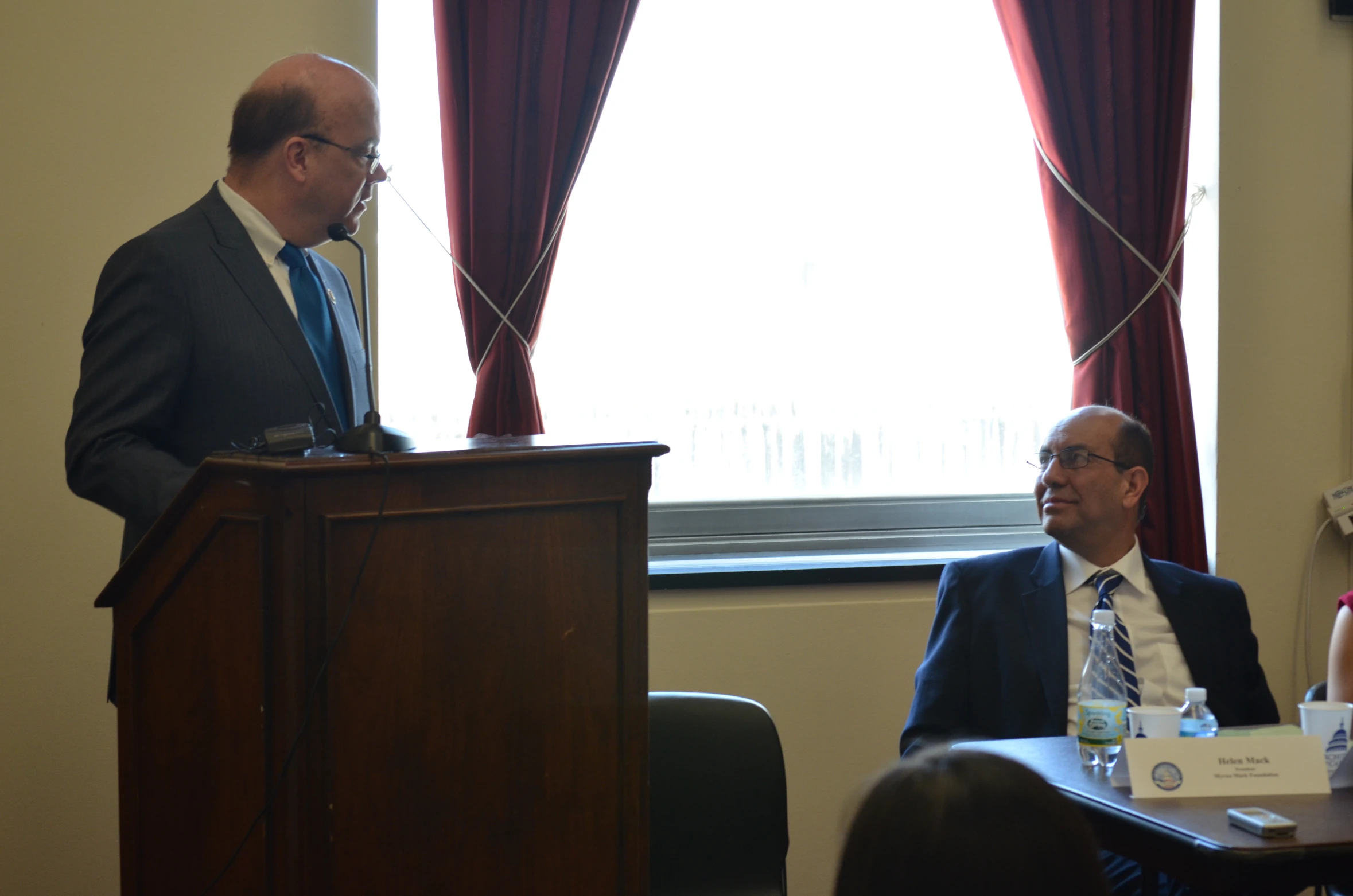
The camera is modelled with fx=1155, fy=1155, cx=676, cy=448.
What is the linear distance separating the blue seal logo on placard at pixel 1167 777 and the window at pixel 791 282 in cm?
180

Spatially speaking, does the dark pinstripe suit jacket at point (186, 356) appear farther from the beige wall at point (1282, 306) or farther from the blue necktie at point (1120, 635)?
the beige wall at point (1282, 306)

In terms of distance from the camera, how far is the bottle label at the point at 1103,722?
1804mm

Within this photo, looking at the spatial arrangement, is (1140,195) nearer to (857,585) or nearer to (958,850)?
(857,585)

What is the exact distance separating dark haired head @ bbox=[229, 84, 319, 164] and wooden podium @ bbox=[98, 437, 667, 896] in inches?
32.4

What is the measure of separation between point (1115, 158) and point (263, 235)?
2.53 m

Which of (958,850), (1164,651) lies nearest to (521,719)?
(958,850)

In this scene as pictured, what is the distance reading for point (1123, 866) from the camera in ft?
7.08

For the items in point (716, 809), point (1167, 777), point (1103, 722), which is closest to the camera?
point (1167, 777)

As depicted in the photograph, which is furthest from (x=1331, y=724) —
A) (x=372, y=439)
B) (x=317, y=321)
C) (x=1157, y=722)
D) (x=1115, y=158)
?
(x=1115, y=158)

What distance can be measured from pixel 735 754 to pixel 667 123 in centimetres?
194

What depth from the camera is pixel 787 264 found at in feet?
11.4

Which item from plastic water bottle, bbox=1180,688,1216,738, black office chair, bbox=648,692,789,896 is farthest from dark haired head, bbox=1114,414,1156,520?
black office chair, bbox=648,692,789,896

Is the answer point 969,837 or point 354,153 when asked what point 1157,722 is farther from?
point 354,153

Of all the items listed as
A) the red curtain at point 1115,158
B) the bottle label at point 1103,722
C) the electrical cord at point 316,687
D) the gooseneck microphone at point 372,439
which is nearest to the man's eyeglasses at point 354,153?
the gooseneck microphone at point 372,439
